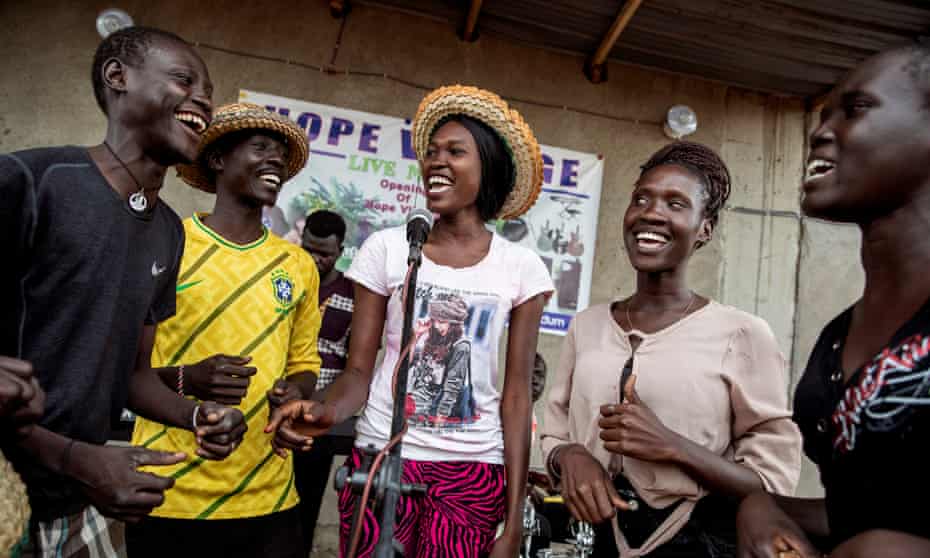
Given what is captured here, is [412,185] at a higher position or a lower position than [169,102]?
higher

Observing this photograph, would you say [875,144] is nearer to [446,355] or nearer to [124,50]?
[446,355]

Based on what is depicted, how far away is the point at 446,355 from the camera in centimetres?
208

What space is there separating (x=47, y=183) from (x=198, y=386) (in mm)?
852

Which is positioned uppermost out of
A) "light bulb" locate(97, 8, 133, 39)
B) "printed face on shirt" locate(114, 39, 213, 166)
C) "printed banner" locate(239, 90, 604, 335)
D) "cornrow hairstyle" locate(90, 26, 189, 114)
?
"light bulb" locate(97, 8, 133, 39)

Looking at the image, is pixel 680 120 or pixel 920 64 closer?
pixel 920 64

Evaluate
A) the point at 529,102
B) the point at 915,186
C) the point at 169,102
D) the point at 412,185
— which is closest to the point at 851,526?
the point at 915,186

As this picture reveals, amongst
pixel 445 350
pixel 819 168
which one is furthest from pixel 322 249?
pixel 819 168

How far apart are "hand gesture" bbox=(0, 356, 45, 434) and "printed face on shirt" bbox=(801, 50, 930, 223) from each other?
1560 mm

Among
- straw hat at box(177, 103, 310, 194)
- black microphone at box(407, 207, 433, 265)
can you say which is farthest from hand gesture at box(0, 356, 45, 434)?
straw hat at box(177, 103, 310, 194)

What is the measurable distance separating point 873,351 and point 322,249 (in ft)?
12.2

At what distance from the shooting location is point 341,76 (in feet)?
18.0

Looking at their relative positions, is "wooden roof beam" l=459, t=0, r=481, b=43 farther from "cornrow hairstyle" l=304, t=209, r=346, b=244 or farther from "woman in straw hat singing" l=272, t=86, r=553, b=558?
"woman in straw hat singing" l=272, t=86, r=553, b=558

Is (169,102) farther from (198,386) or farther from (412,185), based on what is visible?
(412,185)

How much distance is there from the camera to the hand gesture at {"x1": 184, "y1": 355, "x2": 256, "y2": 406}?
78.5 inches
